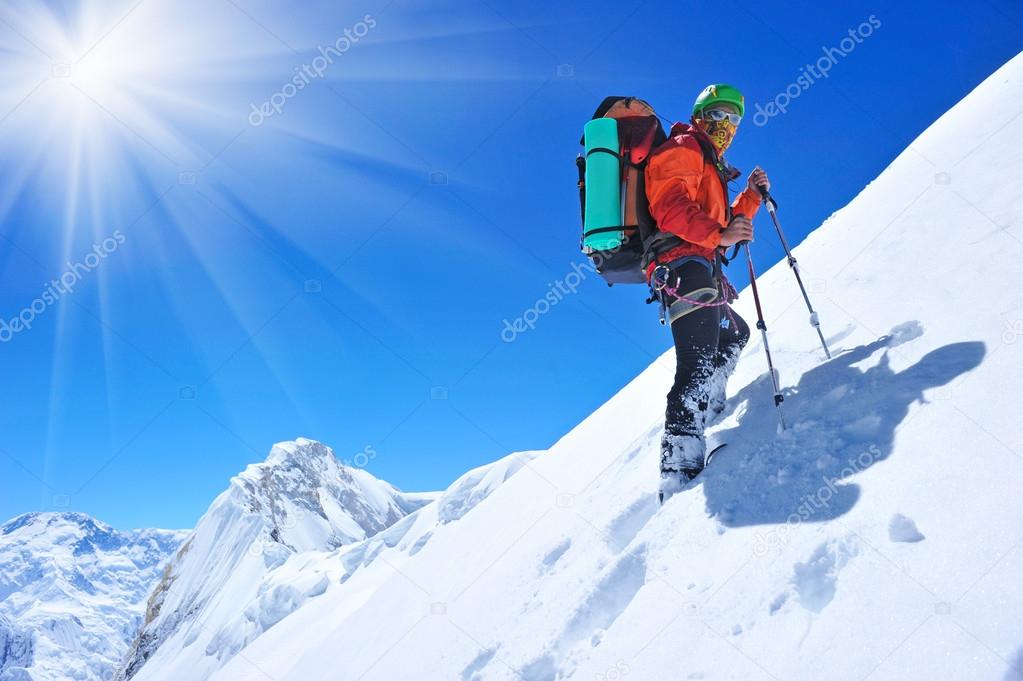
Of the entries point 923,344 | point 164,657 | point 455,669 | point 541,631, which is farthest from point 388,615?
point 164,657

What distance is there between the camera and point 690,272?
15.1 feet

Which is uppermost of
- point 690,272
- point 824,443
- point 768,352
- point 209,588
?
point 209,588

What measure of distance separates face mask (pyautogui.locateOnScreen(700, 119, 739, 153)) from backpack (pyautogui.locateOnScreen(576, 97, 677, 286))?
26.6 inches

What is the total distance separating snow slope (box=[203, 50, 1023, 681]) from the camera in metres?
2.35

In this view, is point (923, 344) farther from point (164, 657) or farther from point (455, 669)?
point (164, 657)

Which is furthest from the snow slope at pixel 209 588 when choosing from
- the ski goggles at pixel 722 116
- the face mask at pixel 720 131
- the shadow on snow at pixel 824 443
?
the ski goggles at pixel 722 116

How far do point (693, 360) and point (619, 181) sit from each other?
165cm

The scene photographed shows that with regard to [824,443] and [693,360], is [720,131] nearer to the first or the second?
[693,360]

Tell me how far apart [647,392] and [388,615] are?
5.22 m

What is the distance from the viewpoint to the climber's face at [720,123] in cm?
523

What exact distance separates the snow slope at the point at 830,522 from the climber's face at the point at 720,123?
7.14 feet

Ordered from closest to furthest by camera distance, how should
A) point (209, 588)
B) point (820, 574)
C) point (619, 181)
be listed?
point (820, 574) < point (619, 181) < point (209, 588)

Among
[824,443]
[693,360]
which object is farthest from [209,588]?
[824,443]

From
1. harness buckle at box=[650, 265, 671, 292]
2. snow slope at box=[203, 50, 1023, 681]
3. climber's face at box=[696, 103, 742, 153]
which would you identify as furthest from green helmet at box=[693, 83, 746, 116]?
snow slope at box=[203, 50, 1023, 681]
